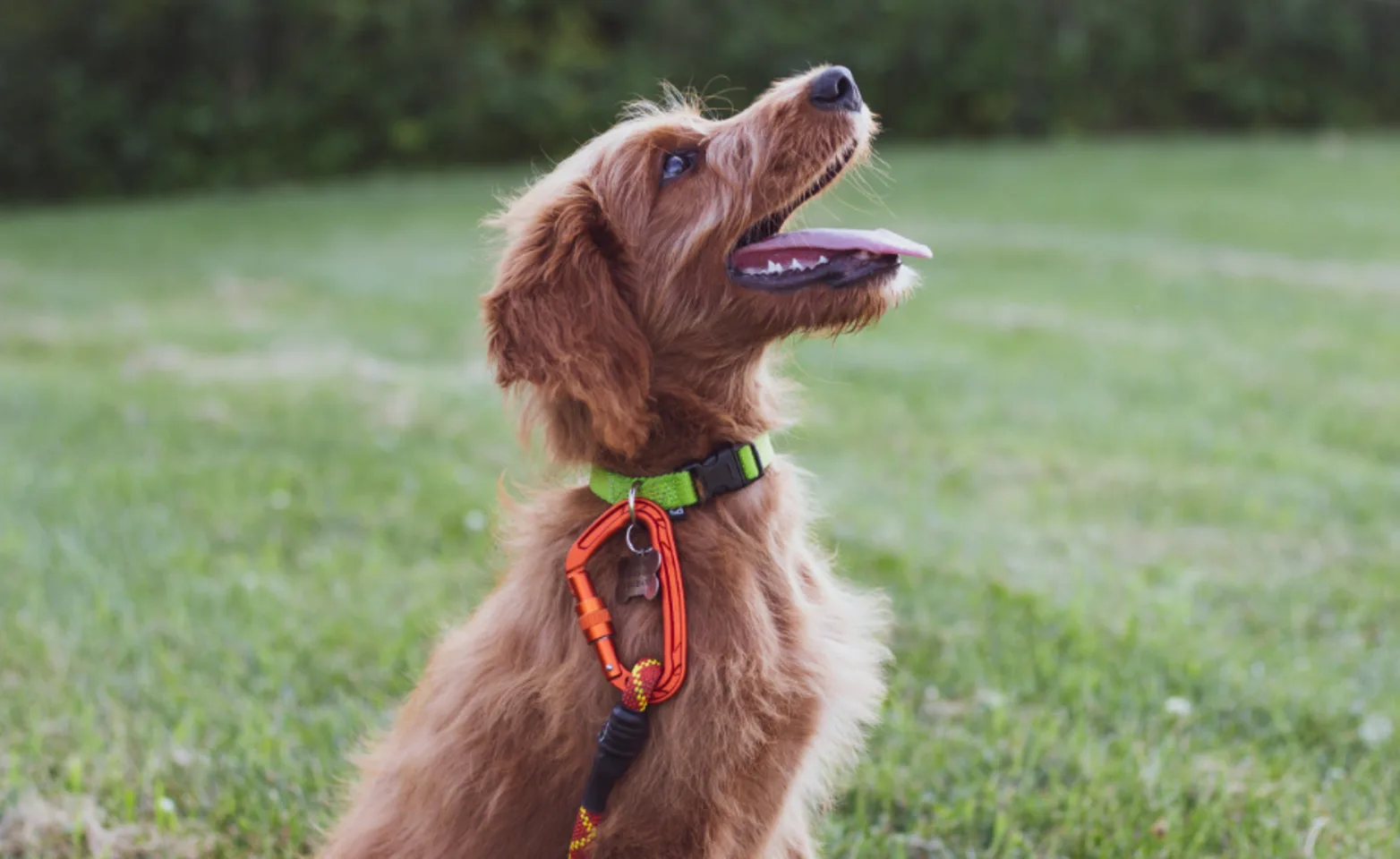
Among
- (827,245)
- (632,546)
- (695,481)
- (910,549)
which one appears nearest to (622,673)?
Answer: (632,546)

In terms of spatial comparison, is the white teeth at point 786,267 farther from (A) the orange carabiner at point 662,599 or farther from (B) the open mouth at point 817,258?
(A) the orange carabiner at point 662,599

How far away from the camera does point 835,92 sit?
9.33 feet

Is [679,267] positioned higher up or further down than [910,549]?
higher up

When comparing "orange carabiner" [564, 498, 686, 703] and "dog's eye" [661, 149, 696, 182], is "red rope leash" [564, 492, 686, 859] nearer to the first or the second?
"orange carabiner" [564, 498, 686, 703]

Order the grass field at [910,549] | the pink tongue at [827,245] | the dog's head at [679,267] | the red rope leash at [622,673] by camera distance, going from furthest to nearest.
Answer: the grass field at [910,549]
the pink tongue at [827,245]
the dog's head at [679,267]
the red rope leash at [622,673]

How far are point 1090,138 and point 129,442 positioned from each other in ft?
71.1

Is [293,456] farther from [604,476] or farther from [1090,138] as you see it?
[1090,138]

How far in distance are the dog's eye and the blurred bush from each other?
19.5m

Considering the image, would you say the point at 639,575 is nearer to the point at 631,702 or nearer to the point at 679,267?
the point at 631,702

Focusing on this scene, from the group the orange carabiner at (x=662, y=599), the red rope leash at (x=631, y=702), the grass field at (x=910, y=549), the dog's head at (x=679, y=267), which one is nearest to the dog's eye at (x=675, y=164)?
the dog's head at (x=679, y=267)

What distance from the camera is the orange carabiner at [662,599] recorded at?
2428 mm

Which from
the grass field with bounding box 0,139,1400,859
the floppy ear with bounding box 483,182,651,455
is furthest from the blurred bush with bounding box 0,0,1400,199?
the floppy ear with bounding box 483,182,651,455

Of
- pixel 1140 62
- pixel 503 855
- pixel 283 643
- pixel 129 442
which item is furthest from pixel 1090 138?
pixel 503 855

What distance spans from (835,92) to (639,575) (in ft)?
3.72
